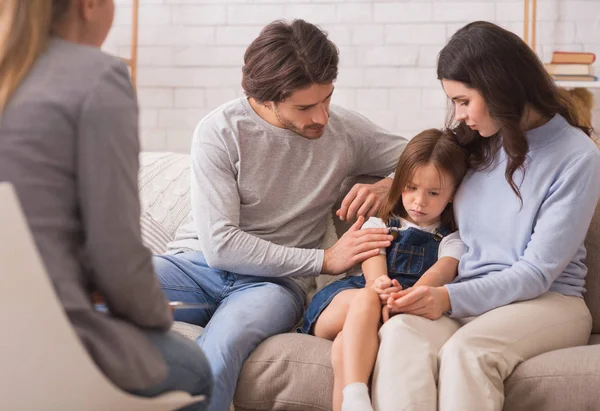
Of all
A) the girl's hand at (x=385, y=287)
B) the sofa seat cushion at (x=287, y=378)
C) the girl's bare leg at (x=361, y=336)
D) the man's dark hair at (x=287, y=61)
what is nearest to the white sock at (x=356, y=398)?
the girl's bare leg at (x=361, y=336)

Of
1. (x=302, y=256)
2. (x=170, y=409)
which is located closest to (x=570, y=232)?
(x=302, y=256)

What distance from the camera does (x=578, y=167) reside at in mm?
1908

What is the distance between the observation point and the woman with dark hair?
1.78 metres

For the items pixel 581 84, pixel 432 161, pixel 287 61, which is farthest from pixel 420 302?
pixel 581 84

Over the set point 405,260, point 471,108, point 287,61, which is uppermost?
point 287,61

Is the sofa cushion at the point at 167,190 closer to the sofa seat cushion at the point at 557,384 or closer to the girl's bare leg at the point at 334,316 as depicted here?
the girl's bare leg at the point at 334,316

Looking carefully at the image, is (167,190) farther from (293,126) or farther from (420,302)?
(420,302)

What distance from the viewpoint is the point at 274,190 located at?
224 cm

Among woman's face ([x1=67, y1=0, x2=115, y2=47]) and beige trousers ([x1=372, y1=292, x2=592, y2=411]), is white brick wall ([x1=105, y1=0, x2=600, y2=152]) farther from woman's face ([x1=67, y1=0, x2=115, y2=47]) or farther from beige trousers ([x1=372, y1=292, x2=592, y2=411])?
woman's face ([x1=67, y1=0, x2=115, y2=47])

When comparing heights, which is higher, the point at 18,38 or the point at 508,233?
the point at 18,38

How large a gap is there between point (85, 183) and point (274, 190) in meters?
1.14

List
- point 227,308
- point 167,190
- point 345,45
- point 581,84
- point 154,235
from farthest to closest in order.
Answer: point 345,45, point 581,84, point 167,190, point 154,235, point 227,308

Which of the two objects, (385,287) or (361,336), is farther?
(385,287)

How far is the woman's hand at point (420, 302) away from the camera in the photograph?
6.12 feet
